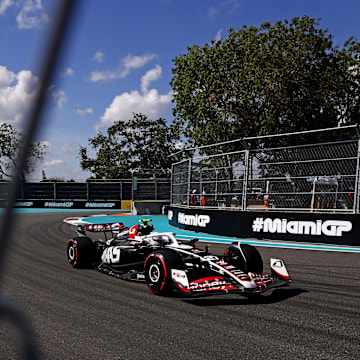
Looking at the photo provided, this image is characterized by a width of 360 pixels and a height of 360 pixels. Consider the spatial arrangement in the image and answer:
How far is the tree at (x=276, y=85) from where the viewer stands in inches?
766

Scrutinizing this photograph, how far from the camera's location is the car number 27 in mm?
6220

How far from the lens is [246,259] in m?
5.76

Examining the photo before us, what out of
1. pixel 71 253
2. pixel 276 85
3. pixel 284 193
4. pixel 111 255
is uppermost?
pixel 276 85

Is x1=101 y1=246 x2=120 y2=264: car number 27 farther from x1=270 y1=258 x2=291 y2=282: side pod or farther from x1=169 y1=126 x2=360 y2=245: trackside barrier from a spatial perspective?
x1=169 y1=126 x2=360 y2=245: trackside barrier

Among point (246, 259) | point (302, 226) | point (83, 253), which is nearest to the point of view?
point (246, 259)

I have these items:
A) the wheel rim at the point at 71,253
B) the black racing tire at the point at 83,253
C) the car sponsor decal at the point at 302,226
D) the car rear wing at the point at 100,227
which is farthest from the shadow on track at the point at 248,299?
the car sponsor decal at the point at 302,226

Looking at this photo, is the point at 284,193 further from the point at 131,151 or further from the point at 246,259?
the point at 131,151

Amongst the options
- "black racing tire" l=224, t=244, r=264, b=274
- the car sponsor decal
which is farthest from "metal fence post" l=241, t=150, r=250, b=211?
"black racing tire" l=224, t=244, r=264, b=274

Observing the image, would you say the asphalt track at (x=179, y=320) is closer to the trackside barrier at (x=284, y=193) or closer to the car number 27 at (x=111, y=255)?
the car number 27 at (x=111, y=255)

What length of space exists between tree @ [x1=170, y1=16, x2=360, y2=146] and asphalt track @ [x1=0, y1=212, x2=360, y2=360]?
14516 millimetres

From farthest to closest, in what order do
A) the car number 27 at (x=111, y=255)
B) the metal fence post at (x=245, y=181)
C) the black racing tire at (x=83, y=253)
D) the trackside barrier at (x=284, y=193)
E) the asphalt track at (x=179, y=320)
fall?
the metal fence post at (x=245, y=181) < the trackside barrier at (x=284, y=193) < the black racing tire at (x=83, y=253) < the car number 27 at (x=111, y=255) < the asphalt track at (x=179, y=320)

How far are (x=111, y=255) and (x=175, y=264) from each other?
168 cm

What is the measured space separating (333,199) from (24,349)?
33.2ft

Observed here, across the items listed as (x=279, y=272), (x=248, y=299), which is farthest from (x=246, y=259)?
(x=248, y=299)
